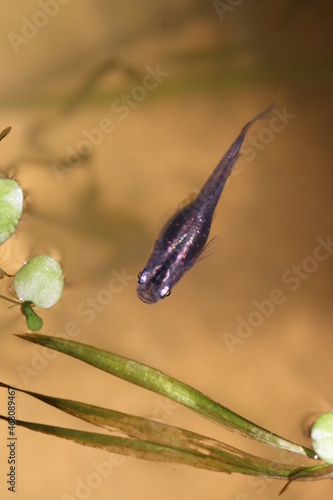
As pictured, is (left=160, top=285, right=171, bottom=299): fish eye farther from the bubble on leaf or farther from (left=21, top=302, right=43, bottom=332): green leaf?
the bubble on leaf

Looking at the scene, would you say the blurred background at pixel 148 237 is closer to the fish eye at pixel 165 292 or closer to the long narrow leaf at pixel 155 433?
the fish eye at pixel 165 292

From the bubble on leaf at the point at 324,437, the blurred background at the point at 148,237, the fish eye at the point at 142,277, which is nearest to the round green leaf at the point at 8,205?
the blurred background at the point at 148,237

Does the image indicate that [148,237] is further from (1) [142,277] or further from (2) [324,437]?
(2) [324,437]

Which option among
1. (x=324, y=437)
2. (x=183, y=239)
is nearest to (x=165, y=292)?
(x=183, y=239)

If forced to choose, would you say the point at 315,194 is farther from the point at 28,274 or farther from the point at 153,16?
the point at 28,274

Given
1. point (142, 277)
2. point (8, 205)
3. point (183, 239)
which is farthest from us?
point (183, 239)
